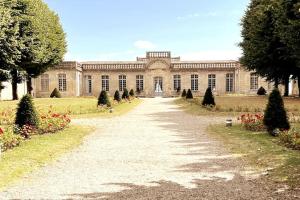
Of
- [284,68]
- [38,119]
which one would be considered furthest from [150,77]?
[38,119]

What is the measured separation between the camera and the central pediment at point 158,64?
54188mm

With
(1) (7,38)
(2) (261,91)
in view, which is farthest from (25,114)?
(2) (261,91)

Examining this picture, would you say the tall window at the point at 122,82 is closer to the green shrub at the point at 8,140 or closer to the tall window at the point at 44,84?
the tall window at the point at 44,84

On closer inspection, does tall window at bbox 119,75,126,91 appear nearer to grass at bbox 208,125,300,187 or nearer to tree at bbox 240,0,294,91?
tree at bbox 240,0,294,91

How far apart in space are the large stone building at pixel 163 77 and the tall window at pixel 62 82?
1.99 meters

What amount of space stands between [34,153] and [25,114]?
12.3ft

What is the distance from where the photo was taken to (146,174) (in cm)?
770

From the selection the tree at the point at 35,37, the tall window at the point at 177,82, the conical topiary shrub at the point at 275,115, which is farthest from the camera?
the tall window at the point at 177,82

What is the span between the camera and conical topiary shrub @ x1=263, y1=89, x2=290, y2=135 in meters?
12.6

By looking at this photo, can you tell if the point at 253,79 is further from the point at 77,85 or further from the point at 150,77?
the point at 77,85

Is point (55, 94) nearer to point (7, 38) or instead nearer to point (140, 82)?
point (140, 82)

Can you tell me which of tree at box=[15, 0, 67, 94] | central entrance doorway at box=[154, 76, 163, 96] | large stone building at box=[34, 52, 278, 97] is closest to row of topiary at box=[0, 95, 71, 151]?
tree at box=[15, 0, 67, 94]

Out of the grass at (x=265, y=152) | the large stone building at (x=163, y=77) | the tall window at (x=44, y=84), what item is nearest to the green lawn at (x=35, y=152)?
the grass at (x=265, y=152)

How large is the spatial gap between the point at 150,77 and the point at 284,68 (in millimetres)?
24708
